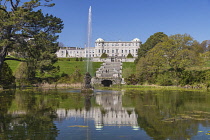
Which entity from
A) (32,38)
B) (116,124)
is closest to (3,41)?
(32,38)

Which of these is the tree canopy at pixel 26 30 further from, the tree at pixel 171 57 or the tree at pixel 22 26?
the tree at pixel 171 57

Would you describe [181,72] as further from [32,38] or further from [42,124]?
[42,124]

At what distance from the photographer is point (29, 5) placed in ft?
73.1

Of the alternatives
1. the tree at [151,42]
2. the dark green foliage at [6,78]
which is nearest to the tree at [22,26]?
the dark green foliage at [6,78]

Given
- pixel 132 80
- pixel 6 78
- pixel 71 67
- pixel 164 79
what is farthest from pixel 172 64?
pixel 6 78

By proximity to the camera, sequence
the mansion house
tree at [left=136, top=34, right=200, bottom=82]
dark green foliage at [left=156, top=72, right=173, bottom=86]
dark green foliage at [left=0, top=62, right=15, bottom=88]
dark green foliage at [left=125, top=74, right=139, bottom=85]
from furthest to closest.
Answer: the mansion house < dark green foliage at [left=125, top=74, right=139, bottom=85] < tree at [left=136, top=34, right=200, bottom=82] < dark green foliage at [left=156, top=72, right=173, bottom=86] < dark green foliage at [left=0, top=62, right=15, bottom=88]

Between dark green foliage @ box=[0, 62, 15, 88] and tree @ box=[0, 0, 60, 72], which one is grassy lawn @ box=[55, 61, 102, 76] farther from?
tree @ box=[0, 0, 60, 72]

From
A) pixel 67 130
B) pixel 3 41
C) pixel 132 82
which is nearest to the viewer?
pixel 67 130

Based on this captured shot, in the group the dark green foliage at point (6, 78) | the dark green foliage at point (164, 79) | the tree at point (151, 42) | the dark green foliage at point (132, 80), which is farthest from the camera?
the tree at point (151, 42)

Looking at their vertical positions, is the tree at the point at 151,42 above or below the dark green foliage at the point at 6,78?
above

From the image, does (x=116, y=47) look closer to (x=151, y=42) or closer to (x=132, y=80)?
(x=151, y=42)

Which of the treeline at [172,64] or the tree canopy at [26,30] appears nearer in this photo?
the tree canopy at [26,30]

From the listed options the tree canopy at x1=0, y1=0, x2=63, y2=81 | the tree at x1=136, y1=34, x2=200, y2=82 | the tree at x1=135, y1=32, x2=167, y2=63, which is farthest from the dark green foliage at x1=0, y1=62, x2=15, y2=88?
the tree at x1=135, y1=32, x2=167, y2=63

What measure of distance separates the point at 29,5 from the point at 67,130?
55.7 feet
